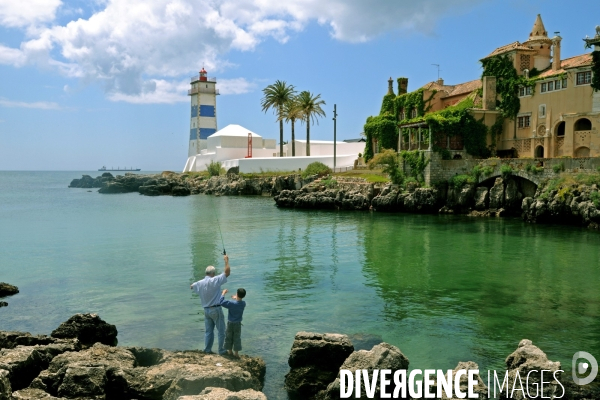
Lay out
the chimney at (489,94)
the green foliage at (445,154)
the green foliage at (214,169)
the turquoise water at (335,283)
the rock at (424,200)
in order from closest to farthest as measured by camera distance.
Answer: the turquoise water at (335,283)
the rock at (424,200)
the green foliage at (445,154)
the chimney at (489,94)
the green foliage at (214,169)

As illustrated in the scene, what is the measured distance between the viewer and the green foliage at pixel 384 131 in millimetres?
66938

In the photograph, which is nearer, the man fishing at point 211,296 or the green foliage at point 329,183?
the man fishing at point 211,296

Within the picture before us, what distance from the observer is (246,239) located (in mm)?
35656

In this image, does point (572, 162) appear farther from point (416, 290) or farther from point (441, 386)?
point (441, 386)

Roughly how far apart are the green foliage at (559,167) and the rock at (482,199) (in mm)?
6650

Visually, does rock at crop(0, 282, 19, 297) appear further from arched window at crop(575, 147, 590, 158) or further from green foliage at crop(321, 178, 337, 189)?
arched window at crop(575, 147, 590, 158)

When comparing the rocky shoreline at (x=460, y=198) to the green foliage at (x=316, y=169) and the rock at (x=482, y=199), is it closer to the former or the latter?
the rock at (x=482, y=199)

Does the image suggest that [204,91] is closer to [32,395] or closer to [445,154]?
[445,154]

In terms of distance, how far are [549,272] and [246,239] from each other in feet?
60.3

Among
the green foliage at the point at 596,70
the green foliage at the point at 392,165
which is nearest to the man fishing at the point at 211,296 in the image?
the green foliage at the point at 596,70

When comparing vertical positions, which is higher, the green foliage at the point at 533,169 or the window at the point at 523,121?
the window at the point at 523,121

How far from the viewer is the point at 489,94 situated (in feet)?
187

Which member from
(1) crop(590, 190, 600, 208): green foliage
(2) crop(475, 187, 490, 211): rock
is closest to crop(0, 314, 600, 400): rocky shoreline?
(1) crop(590, 190, 600, 208): green foliage

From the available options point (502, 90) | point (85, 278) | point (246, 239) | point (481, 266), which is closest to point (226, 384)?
point (85, 278)
